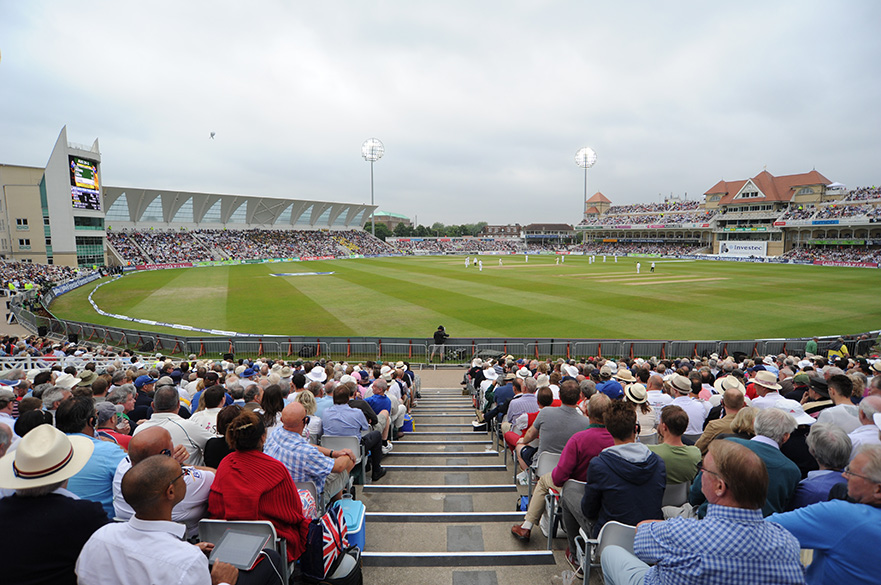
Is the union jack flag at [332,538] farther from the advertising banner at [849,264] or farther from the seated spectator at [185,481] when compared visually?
the advertising banner at [849,264]

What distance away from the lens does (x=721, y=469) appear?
7.57 feet

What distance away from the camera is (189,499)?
3.42m

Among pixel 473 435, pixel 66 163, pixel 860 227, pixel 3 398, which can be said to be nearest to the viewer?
pixel 3 398

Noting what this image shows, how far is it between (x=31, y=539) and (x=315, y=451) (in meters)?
2.02

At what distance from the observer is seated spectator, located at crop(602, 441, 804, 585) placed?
2178mm

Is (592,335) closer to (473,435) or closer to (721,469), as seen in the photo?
(473,435)

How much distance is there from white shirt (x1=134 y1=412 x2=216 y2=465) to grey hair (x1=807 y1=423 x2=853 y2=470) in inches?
215

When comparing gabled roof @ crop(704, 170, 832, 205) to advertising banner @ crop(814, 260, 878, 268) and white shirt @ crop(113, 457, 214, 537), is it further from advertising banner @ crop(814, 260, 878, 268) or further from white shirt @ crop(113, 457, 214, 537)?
white shirt @ crop(113, 457, 214, 537)

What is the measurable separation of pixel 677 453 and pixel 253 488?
3.70 m

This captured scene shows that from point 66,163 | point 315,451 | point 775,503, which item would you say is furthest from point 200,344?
point 66,163

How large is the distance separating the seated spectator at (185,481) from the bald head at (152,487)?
0.76 metres

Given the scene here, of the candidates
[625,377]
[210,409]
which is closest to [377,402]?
[210,409]

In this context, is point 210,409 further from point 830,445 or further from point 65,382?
point 830,445

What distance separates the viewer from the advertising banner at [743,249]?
254ft
